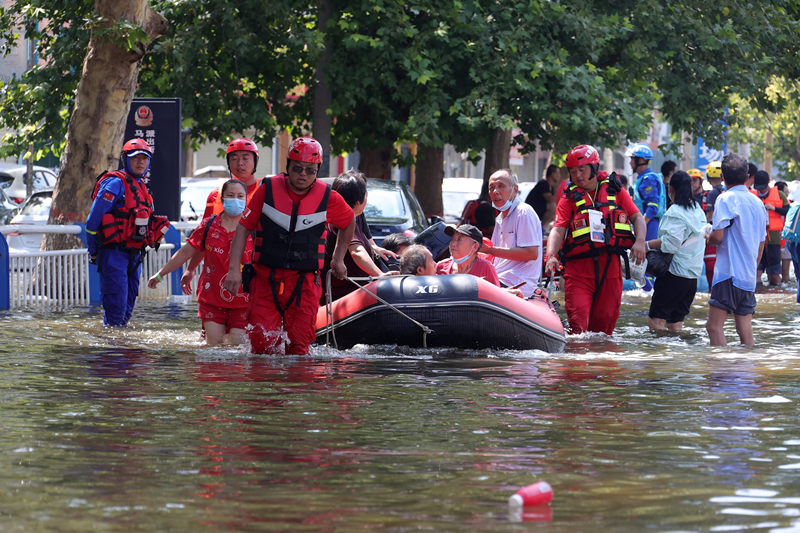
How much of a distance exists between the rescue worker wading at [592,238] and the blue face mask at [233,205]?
2.52 meters

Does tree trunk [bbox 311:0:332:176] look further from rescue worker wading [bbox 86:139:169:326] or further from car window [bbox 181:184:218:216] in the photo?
rescue worker wading [bbox 86:139:169:326]

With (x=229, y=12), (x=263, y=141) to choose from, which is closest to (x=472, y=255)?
(x=229, y=12)

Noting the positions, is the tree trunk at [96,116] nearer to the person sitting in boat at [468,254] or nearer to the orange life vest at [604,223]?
the person sitting in boat at [468,254]

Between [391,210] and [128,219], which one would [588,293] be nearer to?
[128,219]

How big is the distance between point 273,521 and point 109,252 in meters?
7.77

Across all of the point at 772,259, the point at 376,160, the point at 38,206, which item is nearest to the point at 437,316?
the point at 772,259

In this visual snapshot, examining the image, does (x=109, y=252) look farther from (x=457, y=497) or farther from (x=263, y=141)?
(x=263, y=141)

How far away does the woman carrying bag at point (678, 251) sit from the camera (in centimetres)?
1359

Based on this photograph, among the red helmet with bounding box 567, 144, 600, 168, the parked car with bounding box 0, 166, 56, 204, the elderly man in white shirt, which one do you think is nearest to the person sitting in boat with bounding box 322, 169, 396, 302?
the elderly man in white shirt

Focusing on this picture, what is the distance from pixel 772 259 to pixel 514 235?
12093mm

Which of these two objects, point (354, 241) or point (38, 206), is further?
point (38, 206)

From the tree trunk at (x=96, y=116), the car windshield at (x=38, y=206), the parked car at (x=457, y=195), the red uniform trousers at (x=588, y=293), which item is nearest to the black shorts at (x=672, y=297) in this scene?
the red uniform trousers at (x=588, y=293)

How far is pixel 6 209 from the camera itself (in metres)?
28.0

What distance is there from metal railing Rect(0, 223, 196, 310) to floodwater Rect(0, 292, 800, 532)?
3760mm
